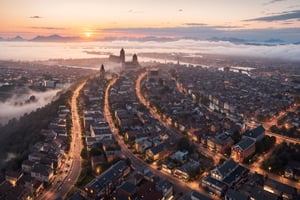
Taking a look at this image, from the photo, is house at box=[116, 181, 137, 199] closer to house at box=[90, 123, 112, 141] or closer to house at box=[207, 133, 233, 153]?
house at box=[90, 123, 112, 141]

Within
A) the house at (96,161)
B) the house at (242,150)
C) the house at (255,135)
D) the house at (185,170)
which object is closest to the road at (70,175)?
the house at (96,161)

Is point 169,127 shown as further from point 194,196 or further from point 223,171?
point 194,196

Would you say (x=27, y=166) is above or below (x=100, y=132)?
below

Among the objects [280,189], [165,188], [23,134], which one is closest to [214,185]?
[165,188]

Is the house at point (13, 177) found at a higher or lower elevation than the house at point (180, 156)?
lower

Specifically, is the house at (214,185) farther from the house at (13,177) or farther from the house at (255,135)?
the house at (13,177)

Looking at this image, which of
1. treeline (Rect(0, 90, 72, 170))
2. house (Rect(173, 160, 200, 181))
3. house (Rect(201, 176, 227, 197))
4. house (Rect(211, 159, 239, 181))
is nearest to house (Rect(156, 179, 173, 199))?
house (Rect(173, 160, 200, 181))

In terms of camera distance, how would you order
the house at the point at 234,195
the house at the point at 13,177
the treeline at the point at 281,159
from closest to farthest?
1. the house at the point at 234,195
2. the house at the point at 13,177
3. the treeline at the point at 281,159
